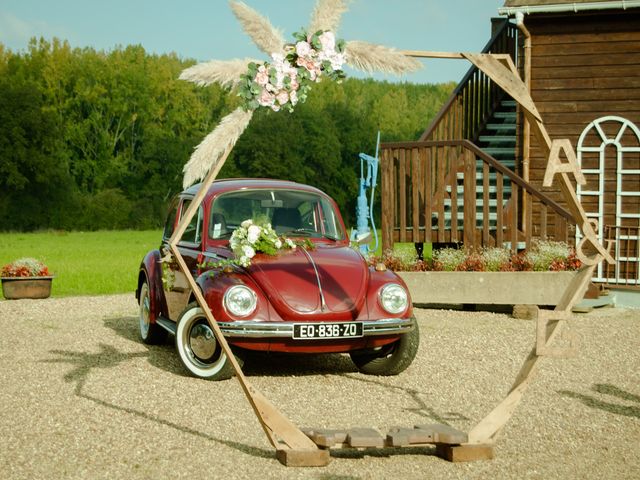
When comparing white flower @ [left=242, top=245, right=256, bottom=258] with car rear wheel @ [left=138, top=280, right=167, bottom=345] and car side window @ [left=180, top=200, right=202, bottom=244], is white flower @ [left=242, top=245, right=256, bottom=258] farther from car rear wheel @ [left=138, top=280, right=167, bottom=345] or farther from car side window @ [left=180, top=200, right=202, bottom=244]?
car rear wheel @ [left=138, top=280, right=167, bottom=345]

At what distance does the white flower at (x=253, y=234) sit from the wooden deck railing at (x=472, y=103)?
857 centimetres

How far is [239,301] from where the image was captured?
8.11m

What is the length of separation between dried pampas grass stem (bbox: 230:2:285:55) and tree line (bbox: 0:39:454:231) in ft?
171

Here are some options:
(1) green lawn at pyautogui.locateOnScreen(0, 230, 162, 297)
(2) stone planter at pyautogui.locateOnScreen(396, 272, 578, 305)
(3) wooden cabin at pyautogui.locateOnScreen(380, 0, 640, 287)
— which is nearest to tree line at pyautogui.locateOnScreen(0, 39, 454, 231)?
(1) green lawn at pyautogui.locateOnScreen(0, 230, 162, 297)

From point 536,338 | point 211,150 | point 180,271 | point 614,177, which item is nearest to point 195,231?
point 180,271

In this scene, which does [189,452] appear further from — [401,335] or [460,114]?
[460,114]

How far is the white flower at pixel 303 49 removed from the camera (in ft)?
18.9

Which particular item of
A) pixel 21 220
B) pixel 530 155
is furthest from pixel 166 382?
pixel 21 220

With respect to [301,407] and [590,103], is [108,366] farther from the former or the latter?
[590,103]

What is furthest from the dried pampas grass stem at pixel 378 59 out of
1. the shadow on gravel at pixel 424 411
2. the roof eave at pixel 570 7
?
the roof eave at pixel 570 7

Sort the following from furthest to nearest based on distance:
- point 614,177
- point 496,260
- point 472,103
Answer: point 472,103, point 614,177, point 496,260

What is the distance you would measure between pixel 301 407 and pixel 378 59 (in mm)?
2927

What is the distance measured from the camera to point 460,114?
18125 millimetres

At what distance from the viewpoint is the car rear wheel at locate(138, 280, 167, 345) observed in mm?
10586
